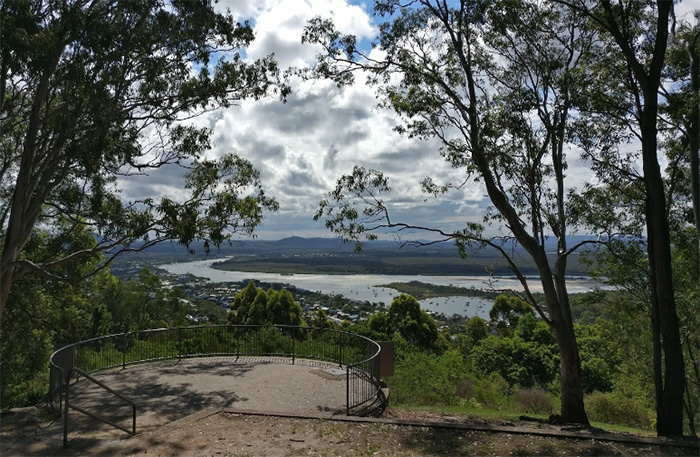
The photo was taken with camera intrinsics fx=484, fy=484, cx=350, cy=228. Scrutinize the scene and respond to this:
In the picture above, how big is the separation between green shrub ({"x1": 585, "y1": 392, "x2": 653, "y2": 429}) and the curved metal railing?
363 inches

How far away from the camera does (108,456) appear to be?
264 inches

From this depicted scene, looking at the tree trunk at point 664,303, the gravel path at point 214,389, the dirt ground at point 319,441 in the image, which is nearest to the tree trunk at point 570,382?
the tree trunk at point 664,303

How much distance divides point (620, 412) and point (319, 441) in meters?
14.7

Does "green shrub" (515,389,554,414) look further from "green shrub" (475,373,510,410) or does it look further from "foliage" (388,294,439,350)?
"foliage" (388,294,439,350)

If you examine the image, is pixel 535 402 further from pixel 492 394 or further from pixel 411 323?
pixel 411 323

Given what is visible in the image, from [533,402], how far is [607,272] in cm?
551

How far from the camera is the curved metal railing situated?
1075 centimetres

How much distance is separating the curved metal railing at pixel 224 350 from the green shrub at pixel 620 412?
9222mm

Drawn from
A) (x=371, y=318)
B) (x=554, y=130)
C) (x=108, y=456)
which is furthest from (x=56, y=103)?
(x=371, y=318)

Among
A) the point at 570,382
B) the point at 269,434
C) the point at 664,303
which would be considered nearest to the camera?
the point at 269,434

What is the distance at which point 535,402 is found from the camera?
17.6 m

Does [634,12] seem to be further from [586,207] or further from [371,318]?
[371,318]

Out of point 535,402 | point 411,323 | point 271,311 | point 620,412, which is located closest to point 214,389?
point 535,402

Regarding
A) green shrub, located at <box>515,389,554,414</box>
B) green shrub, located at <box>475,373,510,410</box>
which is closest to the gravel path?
green shrub, located at <box>475,373,510,410</box>
